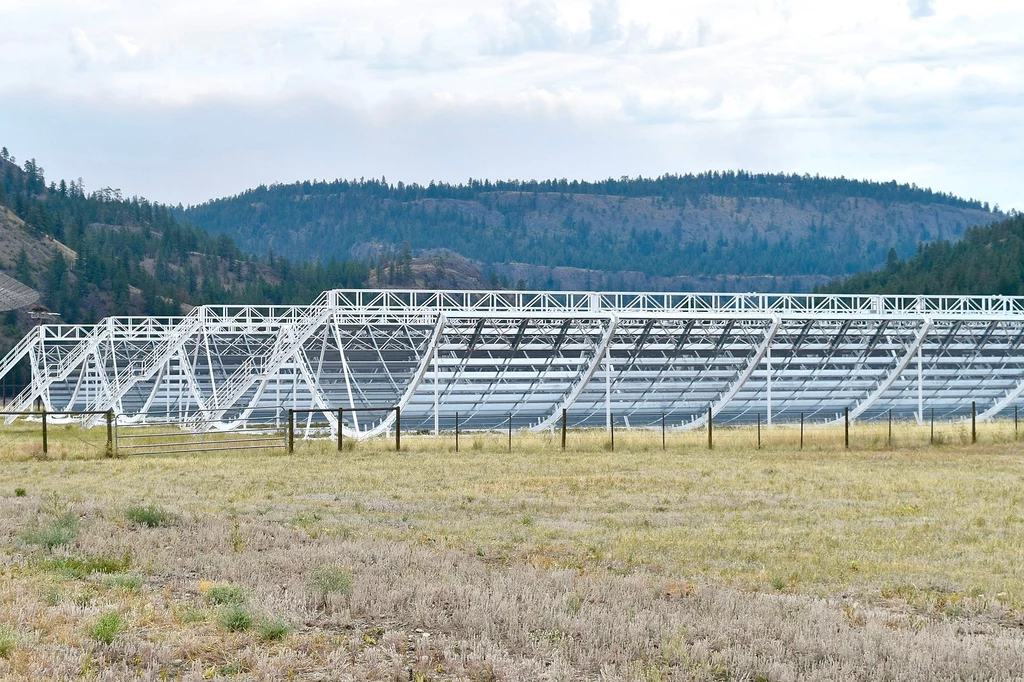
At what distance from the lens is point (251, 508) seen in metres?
22.3

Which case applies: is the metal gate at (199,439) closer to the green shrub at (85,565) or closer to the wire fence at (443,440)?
the wire fence at (443,440)

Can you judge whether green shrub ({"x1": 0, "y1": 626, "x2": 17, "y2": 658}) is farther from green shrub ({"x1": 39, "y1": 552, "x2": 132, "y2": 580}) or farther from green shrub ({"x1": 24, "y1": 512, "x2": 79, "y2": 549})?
green shrub ({"x1": 24, "y1": 512, "x2": 79, "y2": 549})

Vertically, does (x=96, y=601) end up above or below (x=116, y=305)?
below

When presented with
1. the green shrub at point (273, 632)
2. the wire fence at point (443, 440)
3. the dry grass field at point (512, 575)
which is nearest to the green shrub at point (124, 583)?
the dry grass field at point (512, 575)

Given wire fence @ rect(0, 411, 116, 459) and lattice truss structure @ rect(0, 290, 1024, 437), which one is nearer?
wire fence @ rect(0, 411, 116, 459)

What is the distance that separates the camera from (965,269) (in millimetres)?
142875

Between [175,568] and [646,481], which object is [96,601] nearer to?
[175,568]

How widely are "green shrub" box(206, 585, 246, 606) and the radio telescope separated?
58.2m

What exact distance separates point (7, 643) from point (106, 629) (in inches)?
34.0

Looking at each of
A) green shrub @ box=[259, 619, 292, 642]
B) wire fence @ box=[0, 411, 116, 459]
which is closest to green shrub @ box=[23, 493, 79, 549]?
green shrub @ box=[259, 619, 292, 642]

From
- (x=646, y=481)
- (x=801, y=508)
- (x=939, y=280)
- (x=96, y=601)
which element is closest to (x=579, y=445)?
(x=646, y=481)

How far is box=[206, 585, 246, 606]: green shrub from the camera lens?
42.6 ft

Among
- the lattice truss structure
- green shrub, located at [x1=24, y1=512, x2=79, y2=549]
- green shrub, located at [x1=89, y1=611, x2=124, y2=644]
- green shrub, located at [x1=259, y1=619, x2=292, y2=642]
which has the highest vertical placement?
the lattice truss structure

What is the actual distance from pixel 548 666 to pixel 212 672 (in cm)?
290
